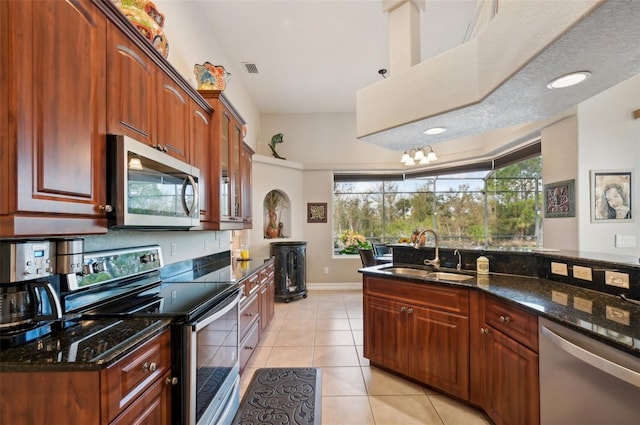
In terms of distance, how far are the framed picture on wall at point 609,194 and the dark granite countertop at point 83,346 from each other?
418 centimetres

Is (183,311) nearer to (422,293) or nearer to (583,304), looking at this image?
(422,293)

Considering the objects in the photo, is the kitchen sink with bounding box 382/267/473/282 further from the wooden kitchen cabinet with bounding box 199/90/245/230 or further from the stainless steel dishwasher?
the wooden kitchen cabinet with bounding box 199/90/245/230

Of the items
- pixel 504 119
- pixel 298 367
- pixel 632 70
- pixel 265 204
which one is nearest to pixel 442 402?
pixel 298 367

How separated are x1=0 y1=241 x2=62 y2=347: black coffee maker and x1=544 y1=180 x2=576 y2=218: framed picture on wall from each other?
14.5 ft

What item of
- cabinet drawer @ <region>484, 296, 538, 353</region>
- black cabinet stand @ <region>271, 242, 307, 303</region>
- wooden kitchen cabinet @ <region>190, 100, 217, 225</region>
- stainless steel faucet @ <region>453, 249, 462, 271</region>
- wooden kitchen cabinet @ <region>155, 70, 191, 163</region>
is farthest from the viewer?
black cabinet stand @ <region>271, 242, 307, 303</region>

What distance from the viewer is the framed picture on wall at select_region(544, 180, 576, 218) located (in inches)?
126

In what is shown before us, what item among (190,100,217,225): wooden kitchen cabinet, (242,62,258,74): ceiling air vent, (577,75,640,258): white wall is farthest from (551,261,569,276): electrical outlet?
(242,62,258,74): ceiling air vent

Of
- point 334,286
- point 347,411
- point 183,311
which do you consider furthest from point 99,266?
point 334,286

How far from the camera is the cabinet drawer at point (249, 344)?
2543 millimetres

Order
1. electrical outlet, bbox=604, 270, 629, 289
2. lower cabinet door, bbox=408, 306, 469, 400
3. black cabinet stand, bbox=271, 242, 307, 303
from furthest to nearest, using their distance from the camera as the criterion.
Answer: black cabinet stand, bbox=271, 242, 307, 303 → lower cabinet door, bbox=408, 306, 469, 400 → electrical outlet, bbox=604, 270, 629, 289

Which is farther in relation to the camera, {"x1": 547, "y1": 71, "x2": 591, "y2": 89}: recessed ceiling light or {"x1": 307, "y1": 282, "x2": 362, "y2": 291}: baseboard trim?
Answer: {"x1": 307, "y1": 282, "x2": 362, "y2": 291}: baseboard trim

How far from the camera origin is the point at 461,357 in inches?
84.6

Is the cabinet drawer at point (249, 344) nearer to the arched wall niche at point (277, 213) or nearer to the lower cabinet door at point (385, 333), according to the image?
the lower cabinet door at point (385, 333)

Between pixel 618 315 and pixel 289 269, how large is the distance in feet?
14.3
